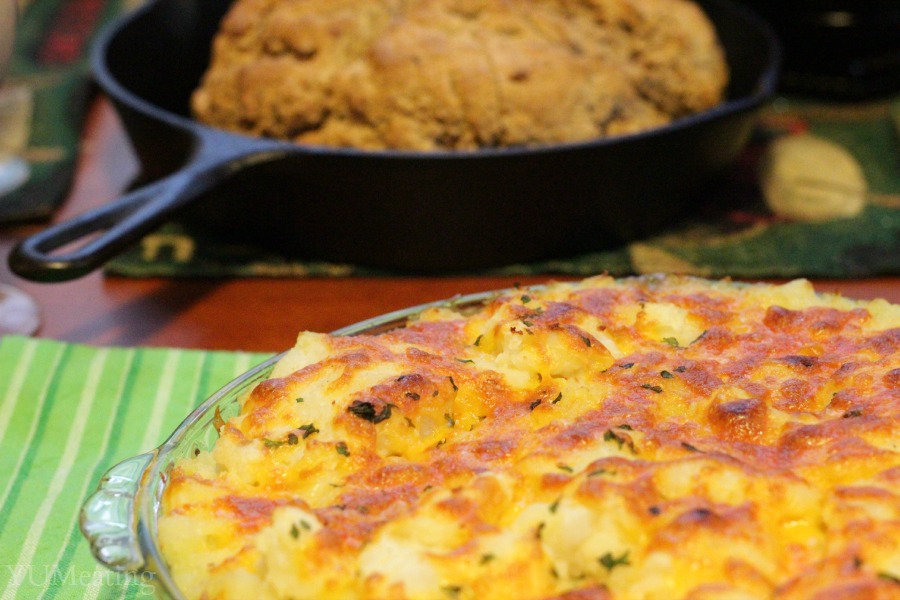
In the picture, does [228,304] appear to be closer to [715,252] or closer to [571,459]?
[715,252]

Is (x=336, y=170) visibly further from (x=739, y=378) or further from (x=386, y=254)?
(x=739, y=378)

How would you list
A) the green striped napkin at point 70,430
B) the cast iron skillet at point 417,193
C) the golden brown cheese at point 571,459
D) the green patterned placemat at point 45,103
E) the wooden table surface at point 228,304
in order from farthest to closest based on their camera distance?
the green patterned placemat at point 45,103
the wooden table surface at point 228,304
the cast iron skillet at point 417,193
the green striped napkin at point 70,430
the golden brown cheese at point 571,459

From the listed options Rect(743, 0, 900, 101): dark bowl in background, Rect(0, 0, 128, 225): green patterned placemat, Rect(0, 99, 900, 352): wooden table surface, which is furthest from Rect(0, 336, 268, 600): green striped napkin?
Rect(743, 0, 900, 101): dark bowl in background

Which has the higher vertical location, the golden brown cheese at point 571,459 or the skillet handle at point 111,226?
the golden brown cheese at point 571,459

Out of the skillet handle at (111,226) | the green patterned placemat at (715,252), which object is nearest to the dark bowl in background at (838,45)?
the green patterned placemat at (715,252)

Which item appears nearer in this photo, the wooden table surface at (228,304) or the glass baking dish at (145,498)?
the glass baking dish at (145,498)

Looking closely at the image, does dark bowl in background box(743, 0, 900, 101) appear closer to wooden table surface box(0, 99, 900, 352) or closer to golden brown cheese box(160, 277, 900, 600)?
wooden table surface box(0, 99, 900, 352)

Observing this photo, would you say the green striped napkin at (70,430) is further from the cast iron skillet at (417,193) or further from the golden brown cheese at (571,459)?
the golden brown cheese at (571,459)
